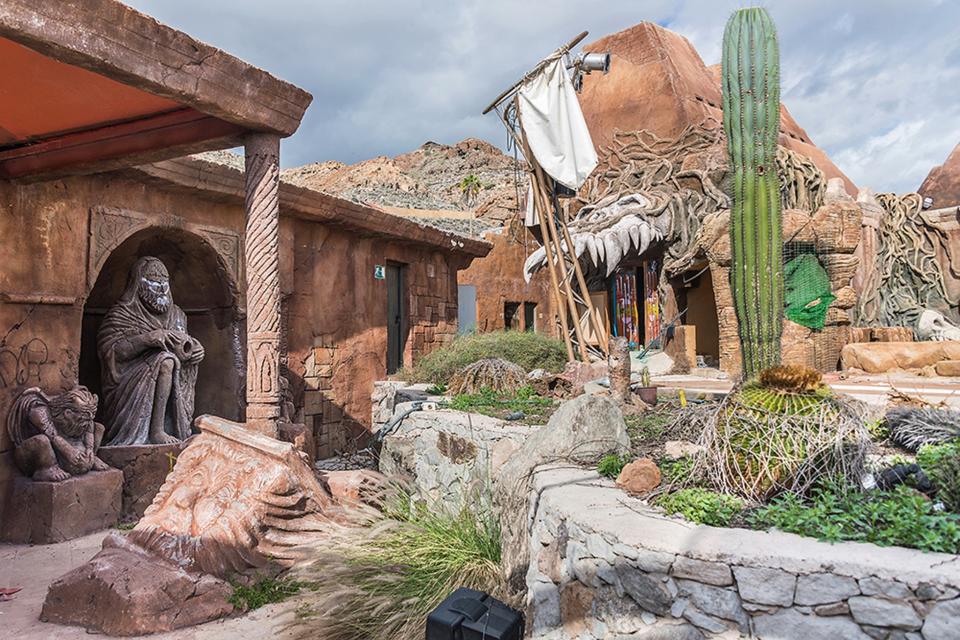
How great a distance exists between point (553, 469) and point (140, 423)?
407 centimetres

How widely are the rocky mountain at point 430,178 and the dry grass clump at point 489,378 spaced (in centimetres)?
1530

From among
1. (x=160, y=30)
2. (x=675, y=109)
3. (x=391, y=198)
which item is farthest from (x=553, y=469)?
(x=391, y=198)

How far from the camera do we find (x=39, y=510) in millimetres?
4812

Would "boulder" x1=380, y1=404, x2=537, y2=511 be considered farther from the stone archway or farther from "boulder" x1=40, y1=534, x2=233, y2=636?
the stone archway

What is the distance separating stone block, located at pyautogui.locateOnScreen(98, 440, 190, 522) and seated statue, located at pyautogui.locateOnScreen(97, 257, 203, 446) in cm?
18

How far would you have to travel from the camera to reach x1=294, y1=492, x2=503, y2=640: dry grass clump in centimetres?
320

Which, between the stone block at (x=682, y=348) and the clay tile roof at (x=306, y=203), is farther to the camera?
the stone block at (x=682, y=348)

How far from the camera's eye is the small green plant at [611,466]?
11.6ft

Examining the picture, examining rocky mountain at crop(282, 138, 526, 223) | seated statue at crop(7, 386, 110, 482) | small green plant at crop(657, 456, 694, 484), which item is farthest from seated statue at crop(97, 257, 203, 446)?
rocky mountain at crop(282, 138, 526, 223)

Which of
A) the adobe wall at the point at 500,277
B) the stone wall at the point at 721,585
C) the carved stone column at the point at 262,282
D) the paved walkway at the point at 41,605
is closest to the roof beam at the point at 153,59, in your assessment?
the carved stone column at the point at 262,282

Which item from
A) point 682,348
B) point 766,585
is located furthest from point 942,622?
point 682,348

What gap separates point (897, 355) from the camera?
894cm

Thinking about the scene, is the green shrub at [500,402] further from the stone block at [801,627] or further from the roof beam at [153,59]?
the stone block at [801,627]

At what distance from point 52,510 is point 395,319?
18.9ft
